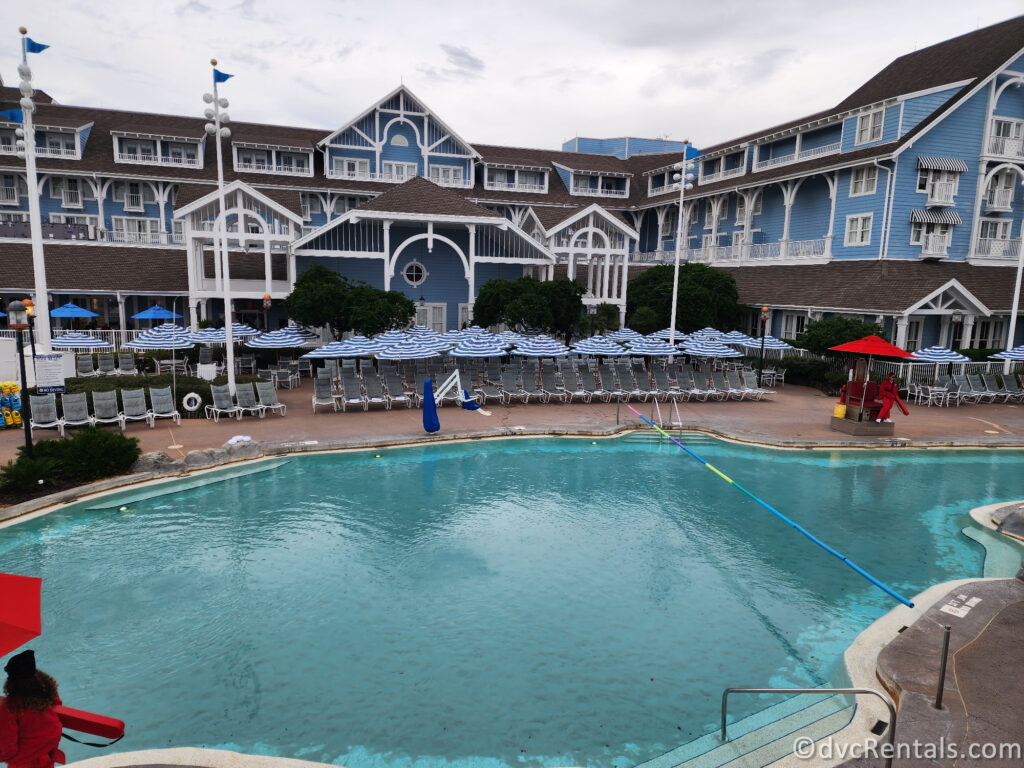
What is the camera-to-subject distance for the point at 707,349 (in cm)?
2233

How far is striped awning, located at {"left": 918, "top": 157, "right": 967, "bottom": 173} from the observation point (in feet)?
90.6

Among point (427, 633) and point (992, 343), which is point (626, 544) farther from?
point (992, 343)

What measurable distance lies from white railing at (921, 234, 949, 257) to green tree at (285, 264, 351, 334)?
23637 mm

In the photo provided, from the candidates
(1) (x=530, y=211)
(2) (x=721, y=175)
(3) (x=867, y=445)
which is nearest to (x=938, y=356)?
(3) (x=867, y=445)

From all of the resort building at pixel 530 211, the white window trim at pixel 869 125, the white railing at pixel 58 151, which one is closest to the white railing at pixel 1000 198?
the resort building at pixel 530 211

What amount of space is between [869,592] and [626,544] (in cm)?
331

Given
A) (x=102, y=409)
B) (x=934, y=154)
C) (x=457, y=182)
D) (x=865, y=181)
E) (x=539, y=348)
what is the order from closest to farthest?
(x=102, y=409) < (x=539, y=348) < (x=934, y=154) < (x=865, y=181) < (x=457, y=182)

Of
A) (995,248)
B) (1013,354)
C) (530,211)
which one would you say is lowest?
(1013,354)

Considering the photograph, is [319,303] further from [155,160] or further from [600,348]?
[155,160]

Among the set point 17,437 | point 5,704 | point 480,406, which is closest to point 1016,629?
point 5,704

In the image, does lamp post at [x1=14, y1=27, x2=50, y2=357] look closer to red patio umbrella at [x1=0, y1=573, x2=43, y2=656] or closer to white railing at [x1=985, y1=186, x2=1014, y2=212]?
red patio umbrella at [x1=0, y1=573, x2=43, y2=656]

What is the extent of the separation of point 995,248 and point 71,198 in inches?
1796

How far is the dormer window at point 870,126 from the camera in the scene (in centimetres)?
2869

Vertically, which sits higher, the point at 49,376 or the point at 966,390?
the point at 49,376
